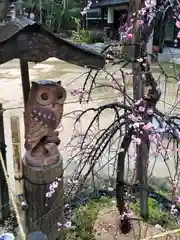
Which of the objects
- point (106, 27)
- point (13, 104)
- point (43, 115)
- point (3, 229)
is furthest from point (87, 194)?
point (106, 27)

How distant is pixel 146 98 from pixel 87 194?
1.63 meters

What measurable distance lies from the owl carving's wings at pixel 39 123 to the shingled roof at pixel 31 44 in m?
0.50

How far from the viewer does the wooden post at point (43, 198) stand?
2479 mm

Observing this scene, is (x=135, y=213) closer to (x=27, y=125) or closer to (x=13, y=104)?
(x=27, y=125)

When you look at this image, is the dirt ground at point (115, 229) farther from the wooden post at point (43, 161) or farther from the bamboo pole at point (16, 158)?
the bamboo pole at point (16, 158)

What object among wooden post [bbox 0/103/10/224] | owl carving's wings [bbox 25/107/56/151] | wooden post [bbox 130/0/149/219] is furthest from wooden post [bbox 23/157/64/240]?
wooden post [bbox 130/0/149/219]

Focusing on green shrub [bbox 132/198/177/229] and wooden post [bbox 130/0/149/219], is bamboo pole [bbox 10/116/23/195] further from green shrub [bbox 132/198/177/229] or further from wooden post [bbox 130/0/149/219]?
green shrub [bbox 132/198/177/229]

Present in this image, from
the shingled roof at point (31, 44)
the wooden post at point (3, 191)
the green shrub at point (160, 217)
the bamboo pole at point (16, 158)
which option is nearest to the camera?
the shingled roof at point (31, 44)

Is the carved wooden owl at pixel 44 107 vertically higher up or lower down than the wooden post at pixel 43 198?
higher up

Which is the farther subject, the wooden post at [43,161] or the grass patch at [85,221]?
the grass patch at [85,221]

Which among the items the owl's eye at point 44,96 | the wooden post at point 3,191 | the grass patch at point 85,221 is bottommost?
the grass patch at point 85,221

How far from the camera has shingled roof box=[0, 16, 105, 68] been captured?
6.21 feet

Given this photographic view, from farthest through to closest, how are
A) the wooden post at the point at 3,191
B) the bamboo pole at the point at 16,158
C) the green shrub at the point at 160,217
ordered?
the green shrub at the point at 160,217 < the wooden post at the point at 3,191 < the bamboo pole at the point at 16,158

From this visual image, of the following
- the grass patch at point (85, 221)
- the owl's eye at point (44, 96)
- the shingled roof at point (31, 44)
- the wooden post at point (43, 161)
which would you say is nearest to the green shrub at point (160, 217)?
the grass patch at point (85, 221)
